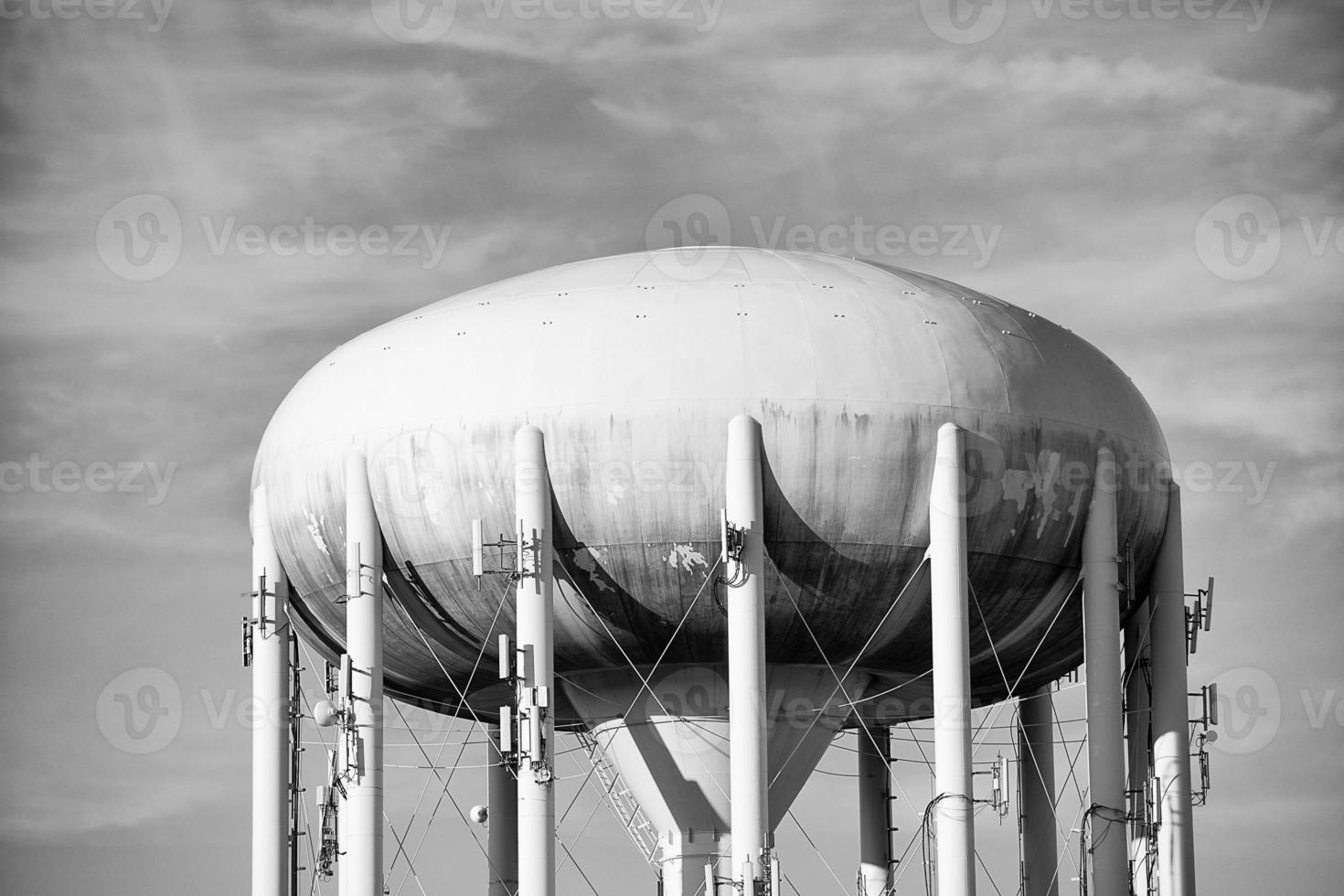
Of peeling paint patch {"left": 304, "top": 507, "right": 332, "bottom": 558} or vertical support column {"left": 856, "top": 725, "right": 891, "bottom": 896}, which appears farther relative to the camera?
vertical support column {"left": 856, "top": 725, "right": 891, "bottom": 896}

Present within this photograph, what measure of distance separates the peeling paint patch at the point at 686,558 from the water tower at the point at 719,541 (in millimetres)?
52

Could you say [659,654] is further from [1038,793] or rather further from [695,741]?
[1038,793]

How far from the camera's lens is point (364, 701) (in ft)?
137

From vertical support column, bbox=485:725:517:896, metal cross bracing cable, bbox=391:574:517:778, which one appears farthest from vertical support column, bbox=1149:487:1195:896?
vertical support column, bbox=485:725:517:896

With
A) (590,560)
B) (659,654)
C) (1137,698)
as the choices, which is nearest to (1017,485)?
(1137,698)

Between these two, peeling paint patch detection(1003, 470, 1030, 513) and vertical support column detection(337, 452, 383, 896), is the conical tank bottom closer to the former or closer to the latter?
vertical support column detection(337, 452, 383, 896)

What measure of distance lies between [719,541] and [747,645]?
1.85m

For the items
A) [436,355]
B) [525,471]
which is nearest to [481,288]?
[436,355]

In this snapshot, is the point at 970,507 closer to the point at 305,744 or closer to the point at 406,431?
the point at 406,431

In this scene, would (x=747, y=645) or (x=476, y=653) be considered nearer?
(x=747, y=645)

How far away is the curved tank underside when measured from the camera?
4041 cm

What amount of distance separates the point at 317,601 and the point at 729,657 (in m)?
8.44

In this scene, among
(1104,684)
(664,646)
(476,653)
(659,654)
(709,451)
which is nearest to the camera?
(709,451)

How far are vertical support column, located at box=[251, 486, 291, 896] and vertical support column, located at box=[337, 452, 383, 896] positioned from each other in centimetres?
273
